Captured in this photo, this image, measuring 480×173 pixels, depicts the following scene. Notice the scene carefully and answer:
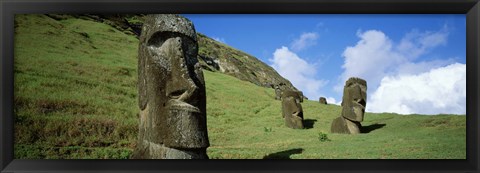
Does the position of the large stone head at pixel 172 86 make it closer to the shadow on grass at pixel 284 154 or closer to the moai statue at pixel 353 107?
the shadow on grass at pixel 284 154

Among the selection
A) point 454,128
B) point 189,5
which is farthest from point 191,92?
point 454,128

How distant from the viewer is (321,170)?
8445mm

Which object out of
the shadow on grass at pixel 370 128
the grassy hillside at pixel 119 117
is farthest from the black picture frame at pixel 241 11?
the shadow on grass at pixel 370 128

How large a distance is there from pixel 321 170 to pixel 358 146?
5.72 metres

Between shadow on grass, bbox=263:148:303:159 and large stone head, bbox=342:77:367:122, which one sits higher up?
large stone head, bbox=342:77:367:122

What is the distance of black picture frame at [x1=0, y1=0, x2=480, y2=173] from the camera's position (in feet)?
26.5

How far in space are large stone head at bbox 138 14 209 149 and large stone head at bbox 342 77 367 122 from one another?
10.5m

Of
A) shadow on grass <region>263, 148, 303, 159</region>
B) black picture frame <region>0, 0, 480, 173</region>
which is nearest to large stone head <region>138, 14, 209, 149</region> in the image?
black picture frame <region>0, 0, 480, 173</region>

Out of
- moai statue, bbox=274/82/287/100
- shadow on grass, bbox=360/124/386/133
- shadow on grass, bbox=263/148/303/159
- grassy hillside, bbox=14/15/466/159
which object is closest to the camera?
shadow on grass, bbox=263/148/303/159

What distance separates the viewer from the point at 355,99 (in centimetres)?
1797

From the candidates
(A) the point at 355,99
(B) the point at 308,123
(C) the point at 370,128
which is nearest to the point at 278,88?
(B) the point at 308,123

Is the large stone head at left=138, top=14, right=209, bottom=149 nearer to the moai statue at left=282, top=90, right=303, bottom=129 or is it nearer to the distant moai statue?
the distant moai statue

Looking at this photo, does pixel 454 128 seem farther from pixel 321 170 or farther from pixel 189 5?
pixel 189 5

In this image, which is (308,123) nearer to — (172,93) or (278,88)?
(278,88)
